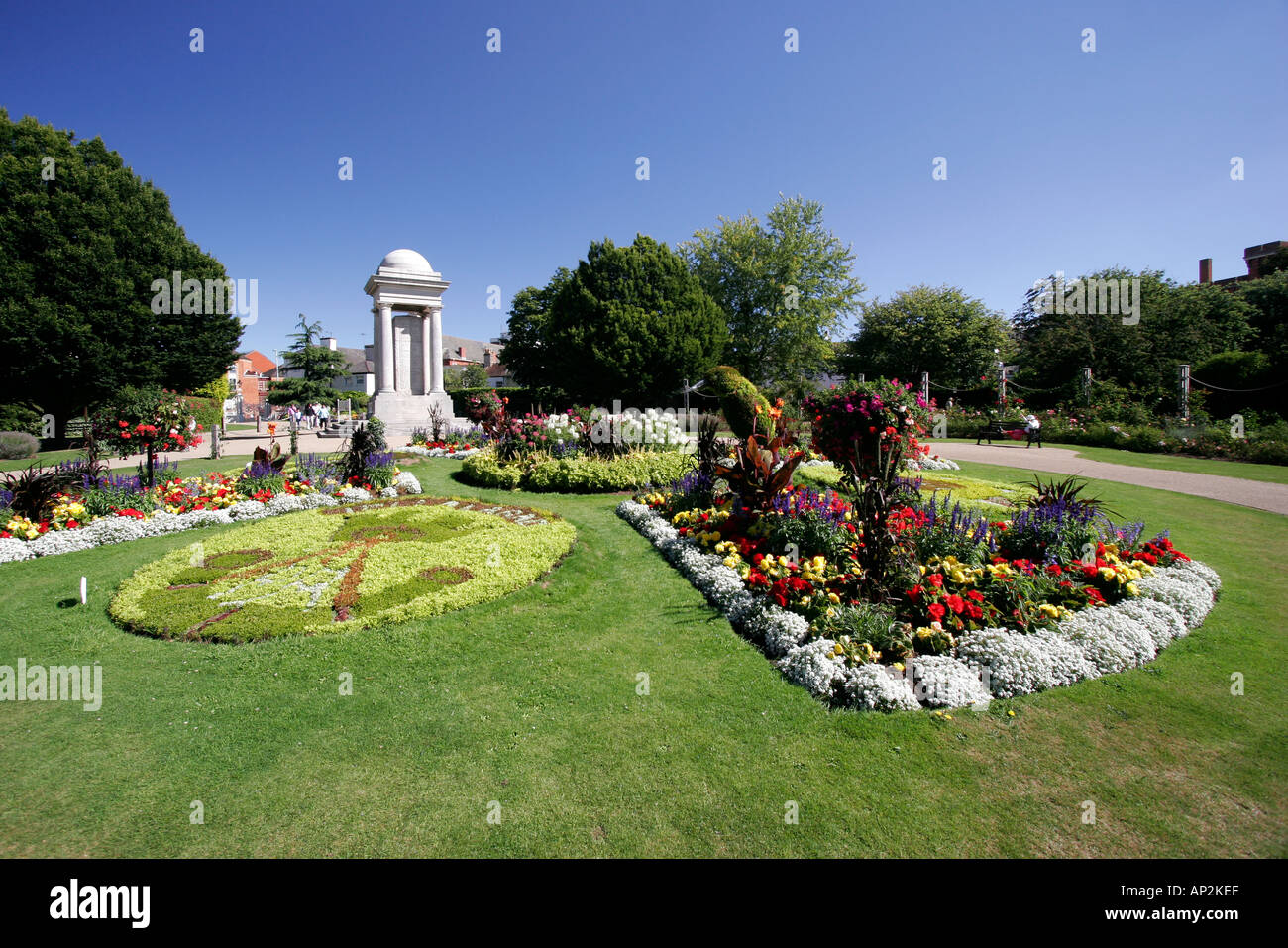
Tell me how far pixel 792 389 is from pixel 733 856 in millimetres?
35320

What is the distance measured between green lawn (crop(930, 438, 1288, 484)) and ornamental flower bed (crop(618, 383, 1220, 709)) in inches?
423

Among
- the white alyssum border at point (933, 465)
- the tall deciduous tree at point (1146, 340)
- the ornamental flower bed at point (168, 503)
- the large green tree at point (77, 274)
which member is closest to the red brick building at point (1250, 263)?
the tall deciduous tree at point (1146, 340)

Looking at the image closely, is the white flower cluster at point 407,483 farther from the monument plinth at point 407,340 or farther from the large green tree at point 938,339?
the large green tree at point 938,339

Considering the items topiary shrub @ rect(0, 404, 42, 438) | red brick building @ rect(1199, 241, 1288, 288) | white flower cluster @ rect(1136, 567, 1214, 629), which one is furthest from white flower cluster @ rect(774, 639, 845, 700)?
red brick building @ rect(1199, 241, 1288, 288)

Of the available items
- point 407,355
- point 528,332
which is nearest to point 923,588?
point 407,355

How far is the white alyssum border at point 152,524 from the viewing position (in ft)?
22.9

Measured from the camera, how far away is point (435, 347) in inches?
1016

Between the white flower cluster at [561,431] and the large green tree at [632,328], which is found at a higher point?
the large green tree at [632,328]

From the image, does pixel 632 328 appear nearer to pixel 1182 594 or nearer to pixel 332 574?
pixel 332 574

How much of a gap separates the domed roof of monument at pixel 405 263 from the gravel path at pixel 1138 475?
23.2 metres

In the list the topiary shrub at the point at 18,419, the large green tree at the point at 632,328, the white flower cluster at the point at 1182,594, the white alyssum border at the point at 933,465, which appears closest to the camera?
the white flower cluster at the point at 1182,594

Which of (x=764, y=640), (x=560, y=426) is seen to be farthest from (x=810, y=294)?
(x=764, y=640)

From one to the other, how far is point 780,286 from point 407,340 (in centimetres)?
2148

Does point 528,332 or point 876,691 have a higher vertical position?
point 528,332
